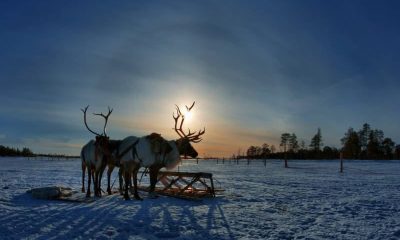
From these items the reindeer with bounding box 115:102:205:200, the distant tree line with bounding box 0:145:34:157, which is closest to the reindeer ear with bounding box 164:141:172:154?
the reindeer with bounding box 115:102:205:200

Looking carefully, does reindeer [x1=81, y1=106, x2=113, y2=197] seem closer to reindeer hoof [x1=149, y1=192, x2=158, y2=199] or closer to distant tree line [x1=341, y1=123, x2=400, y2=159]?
reindeer hoof [x1=149, y1=192, x2=158, y2=199]

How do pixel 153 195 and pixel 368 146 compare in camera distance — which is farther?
pixel 368 146

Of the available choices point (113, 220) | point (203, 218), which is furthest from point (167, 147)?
point (113, 220)

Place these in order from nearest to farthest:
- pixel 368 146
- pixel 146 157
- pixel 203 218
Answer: pixel 203 218 < pixel 146 157 < pixel 368 146

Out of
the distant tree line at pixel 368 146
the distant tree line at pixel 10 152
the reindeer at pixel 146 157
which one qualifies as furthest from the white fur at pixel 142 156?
the distant tree line at pixel 10 152

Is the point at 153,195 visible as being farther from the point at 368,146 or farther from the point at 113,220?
the point at 368,146

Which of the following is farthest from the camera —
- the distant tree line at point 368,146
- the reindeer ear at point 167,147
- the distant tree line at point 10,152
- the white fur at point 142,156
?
the distant tree line at point 10,152

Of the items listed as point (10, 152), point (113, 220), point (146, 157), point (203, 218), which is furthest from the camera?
point (10, 152)

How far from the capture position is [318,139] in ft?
508

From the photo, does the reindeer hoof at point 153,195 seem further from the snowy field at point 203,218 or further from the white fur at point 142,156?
the white fur at point 142,156

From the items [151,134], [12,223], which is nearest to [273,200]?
[151,134]

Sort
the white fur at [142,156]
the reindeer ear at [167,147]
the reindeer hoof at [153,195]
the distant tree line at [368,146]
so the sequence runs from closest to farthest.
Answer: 1. the reindeer hoof at [153,195]
2. the white fur at [142,156]
3. the reindeer ear at [167,147]
4. the distant tree line at [368,146]

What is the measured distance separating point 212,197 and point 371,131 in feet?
425

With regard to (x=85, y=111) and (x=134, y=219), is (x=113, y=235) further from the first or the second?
(x=85, y=111)
